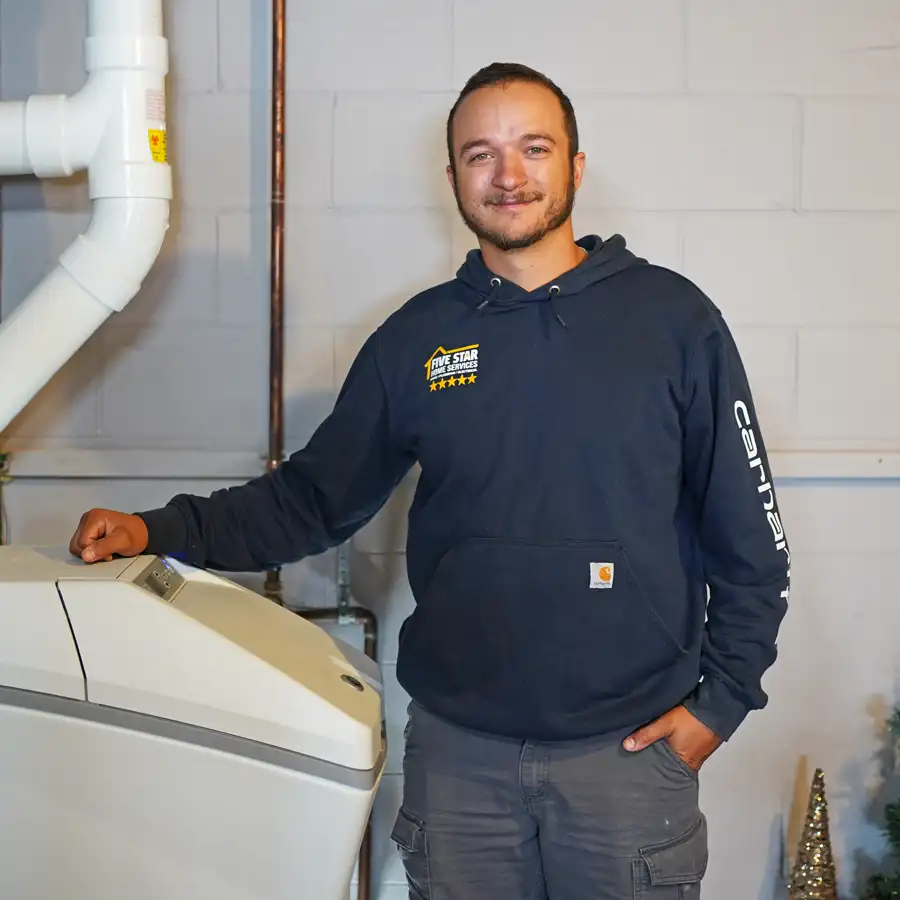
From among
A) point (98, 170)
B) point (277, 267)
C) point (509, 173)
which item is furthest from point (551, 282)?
point (98, 170)

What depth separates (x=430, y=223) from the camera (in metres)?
1.75

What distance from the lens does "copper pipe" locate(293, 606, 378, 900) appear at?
176 centimetres

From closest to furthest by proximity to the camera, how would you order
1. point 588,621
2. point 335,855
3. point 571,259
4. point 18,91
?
point 335,855 → point 588,621 → point 571,259 → point 18,91

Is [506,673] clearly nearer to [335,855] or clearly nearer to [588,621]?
[588,621]

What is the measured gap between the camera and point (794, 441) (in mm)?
1781

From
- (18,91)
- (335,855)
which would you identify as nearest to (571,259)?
(335,855)

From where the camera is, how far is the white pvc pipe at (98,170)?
149 cm

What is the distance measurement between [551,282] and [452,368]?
159 mm

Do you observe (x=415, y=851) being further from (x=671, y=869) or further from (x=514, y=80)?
(x=514, y=80)

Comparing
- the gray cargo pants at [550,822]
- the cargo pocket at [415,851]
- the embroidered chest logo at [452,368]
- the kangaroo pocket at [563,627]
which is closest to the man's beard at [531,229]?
the embroidered chest logo at [452,368]

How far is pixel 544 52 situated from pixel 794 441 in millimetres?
727

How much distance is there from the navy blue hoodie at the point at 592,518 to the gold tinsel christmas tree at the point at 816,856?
50 centimetres

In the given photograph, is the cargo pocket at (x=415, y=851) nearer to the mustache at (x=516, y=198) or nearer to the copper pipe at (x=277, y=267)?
the copper pipe at (x=277, y=267)

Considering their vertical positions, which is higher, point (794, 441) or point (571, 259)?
point (571, 259)
